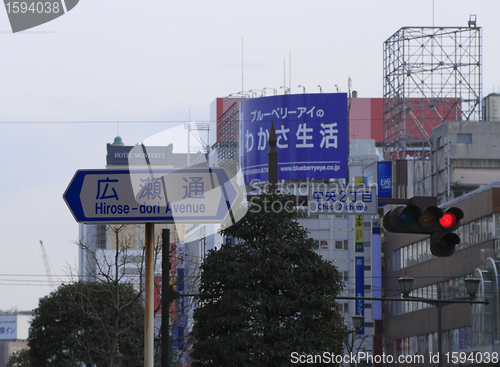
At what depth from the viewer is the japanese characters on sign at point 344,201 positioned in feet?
42.7

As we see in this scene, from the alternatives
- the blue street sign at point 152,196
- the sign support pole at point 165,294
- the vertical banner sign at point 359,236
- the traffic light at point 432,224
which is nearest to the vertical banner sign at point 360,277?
the vertical banner sign at point 359,236

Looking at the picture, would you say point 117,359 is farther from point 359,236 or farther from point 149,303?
point 359,236

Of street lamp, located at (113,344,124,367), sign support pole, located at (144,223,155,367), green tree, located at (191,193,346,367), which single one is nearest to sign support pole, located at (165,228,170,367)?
sign support pole, located at (144,223,155,367)

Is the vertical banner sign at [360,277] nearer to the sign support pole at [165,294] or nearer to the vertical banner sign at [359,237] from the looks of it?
the vertical banner sign at [359,237]

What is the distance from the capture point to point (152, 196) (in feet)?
16.8

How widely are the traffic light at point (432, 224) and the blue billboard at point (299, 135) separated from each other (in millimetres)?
55775

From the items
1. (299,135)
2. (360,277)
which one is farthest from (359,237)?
(299,135)

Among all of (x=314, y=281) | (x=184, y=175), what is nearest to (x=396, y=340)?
(x=314, y=281)

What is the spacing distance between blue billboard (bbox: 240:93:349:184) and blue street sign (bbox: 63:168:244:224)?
60895 mm

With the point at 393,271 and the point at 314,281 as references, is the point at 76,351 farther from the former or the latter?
the point at 393,271

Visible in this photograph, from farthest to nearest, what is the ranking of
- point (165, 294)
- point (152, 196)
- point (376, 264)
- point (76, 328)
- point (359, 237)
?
point (359, 237) < point (376, 264) < point (76, 328) < point (165, 294) < point (152, 196)

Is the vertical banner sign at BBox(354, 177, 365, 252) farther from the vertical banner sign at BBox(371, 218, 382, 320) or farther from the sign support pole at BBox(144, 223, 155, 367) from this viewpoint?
the sign support pole at BBox(144, 223, 155, 367)

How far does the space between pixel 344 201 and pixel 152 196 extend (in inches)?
330

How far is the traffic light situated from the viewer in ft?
32.5
